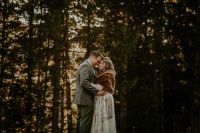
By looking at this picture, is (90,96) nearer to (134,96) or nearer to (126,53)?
(126,53)

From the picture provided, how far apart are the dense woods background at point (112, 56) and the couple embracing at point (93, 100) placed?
29.0ft

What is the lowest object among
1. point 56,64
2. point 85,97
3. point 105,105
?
point 105,105

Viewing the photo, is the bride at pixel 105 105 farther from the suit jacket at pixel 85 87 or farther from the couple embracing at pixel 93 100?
the suit jacket at pixel 85 87

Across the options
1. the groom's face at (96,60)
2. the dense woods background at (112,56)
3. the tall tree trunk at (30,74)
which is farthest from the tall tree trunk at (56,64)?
the groom's face at (96,60)

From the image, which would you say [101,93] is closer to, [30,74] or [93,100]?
[93,100]

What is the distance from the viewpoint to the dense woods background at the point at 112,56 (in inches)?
698

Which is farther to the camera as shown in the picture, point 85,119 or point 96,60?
point 96,60

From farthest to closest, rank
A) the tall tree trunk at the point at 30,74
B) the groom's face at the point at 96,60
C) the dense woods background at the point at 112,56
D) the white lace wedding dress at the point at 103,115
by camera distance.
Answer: the tall tree trunk at the point at 30,74 → the dense woods background at the point at 112,56 → the groom's face at the point at 96,60 → the white lace wedding dress at the point at 103,115

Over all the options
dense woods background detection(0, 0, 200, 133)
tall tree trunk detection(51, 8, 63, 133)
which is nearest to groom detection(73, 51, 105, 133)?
tall tree trunk detection(51, 8, 63, 133)

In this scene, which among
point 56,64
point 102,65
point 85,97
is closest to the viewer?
point 85,97

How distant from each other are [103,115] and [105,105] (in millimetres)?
205

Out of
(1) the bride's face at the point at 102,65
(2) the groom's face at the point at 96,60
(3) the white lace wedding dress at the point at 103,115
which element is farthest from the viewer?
(1) the bride's face at the point at 102,65

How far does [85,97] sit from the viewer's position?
845 centimetres

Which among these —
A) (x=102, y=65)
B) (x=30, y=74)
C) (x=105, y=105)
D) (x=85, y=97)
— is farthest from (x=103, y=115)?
(x=30, y=74)
